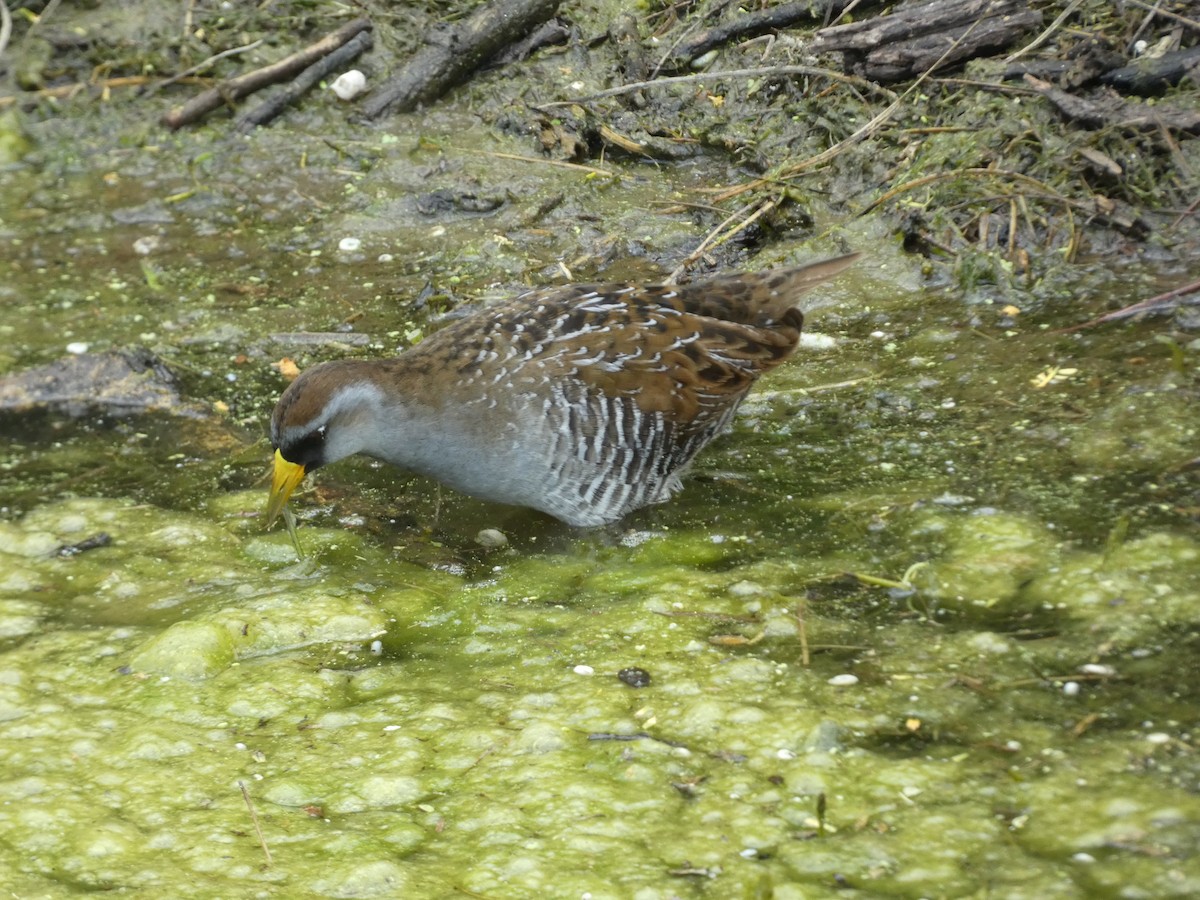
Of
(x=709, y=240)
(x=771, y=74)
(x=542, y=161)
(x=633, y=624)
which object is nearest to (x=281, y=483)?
(x=633, y=624)

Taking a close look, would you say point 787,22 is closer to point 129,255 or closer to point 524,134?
point 524,134

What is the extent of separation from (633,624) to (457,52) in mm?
4475

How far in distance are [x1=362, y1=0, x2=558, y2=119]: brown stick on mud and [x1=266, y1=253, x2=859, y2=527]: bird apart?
3.22m

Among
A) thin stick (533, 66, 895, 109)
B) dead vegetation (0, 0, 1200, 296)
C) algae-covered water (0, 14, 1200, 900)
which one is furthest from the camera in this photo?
thin stick (533, 66, 895, 109)

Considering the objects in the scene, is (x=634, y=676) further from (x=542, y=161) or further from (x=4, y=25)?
(x=4, y=25)

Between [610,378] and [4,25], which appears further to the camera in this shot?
[4,25]

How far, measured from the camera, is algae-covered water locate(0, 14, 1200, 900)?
2998 millimetres

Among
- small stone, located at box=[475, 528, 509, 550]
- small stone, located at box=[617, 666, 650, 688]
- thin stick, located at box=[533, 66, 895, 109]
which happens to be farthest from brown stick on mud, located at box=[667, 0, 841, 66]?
small stone, located at box=[617, 666, 650, 688]

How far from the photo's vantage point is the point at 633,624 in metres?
4.02

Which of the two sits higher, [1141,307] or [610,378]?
[1141,307]

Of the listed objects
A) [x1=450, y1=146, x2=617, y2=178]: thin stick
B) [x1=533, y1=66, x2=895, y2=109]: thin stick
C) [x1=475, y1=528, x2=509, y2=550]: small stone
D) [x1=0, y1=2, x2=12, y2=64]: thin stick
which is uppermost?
[x1=0, y1=2, x2=12, y2=64]: thin stick

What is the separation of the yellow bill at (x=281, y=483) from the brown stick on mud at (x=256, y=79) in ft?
12.9

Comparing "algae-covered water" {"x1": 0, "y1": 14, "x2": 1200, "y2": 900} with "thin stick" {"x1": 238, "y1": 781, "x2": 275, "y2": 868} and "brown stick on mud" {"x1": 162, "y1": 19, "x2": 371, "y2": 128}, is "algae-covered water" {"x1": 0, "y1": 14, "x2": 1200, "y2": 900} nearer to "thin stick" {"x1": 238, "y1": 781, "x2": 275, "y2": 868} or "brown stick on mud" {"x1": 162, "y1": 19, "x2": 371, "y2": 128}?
"thin stick" {"x1": 238, "y1": 781, "x2": 275, "y2": 868}

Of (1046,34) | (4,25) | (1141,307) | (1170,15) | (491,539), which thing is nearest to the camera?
(491,539)
